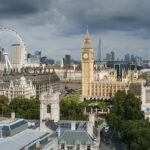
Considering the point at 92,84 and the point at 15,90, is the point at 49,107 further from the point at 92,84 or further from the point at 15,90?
the point at 92,84

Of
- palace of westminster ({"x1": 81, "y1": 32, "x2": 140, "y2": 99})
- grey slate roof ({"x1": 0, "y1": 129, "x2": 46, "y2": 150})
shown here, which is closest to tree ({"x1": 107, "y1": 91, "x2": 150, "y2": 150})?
grey slate roof ({"x1": 0, "y1": 129, "x2": 46, "y2": 150})

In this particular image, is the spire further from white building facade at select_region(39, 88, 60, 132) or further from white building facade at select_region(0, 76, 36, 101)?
white building facade at select_region(39, 88, 60, 132)

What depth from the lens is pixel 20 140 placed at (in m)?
38.7

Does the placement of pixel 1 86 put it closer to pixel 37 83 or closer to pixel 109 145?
pixel 37 83

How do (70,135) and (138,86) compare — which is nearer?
(70,135)

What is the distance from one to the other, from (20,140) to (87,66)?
93.1 metres

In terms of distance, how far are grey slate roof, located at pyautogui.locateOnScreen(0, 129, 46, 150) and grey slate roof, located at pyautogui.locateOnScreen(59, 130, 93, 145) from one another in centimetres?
257

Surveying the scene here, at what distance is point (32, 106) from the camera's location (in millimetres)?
77750

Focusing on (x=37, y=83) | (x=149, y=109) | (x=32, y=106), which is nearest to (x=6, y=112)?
(x=32, y=106)

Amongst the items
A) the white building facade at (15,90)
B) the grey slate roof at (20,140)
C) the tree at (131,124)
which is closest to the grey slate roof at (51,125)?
the grey slate roof at (20,140)

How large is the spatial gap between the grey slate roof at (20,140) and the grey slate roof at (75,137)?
101 inches

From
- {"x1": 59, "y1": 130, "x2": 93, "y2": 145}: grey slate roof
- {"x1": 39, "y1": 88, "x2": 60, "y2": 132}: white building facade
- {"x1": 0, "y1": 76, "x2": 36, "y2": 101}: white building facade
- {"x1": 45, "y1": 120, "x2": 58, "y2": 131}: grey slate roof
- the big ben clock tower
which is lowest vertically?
{"x1": 59, "y1": 130, "x2": 93, "y2": 145}: grey slate roof

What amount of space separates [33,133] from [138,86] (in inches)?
3389

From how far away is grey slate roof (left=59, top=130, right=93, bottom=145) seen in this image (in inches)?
1731
